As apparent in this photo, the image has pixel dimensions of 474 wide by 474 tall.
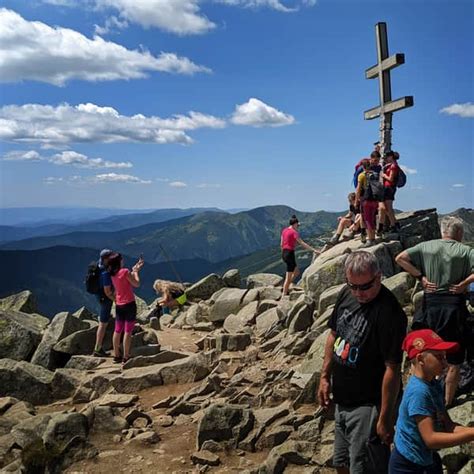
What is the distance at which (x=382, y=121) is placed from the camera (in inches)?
714

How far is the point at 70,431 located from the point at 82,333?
21.1ft

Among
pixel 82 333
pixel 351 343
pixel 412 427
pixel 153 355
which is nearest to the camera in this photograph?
pixel 412 427

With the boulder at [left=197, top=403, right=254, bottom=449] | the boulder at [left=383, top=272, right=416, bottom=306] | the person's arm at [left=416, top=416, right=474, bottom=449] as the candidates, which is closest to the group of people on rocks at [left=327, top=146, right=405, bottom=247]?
the boulder at [left=383, top=272, right=416, bottom=306]

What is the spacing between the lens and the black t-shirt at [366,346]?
15.8ft

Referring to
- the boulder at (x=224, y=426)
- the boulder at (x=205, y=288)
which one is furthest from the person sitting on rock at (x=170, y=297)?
the boulder at (x=224, y=426)

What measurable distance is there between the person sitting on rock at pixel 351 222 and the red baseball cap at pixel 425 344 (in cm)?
1423

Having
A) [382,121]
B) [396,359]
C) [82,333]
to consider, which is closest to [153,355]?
[82,333]

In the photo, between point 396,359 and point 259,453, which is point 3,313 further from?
point 396,359

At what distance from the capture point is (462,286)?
6977 mm

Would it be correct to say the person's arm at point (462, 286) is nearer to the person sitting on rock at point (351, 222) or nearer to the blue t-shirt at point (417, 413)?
the blue t-shirt at point (417, 413)

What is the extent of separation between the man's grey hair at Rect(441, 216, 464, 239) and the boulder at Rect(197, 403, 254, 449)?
188 inches

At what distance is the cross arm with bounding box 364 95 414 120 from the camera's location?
16.9m

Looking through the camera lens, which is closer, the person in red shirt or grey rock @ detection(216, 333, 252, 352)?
grey rock @ detection(216, 333, 252, 352)

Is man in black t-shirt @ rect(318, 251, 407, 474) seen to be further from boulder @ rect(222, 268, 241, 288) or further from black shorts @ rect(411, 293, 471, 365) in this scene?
boulder @ rect(222, 268, 241, 288)
